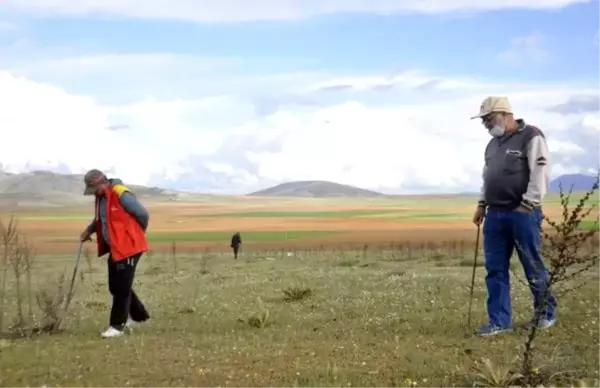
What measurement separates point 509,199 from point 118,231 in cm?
454

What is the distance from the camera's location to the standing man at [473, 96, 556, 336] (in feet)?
28.4

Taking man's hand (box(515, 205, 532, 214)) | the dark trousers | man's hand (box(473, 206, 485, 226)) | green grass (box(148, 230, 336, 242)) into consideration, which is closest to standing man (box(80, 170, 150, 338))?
the dark trousers

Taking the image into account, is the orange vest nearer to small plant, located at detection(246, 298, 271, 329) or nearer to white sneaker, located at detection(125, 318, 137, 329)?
white sneaker, located at detection(125, 318, 137, 329)

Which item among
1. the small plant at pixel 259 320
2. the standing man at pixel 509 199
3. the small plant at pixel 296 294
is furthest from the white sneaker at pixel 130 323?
the standing man at pixel 509 199

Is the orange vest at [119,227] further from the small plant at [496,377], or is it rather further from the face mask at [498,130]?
the small plant at [496,377]

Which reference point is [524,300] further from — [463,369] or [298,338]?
[463,369]

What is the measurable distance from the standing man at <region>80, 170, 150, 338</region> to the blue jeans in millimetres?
4078

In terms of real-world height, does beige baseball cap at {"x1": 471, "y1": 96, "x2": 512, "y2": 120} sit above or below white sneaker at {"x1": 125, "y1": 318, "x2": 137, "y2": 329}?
above

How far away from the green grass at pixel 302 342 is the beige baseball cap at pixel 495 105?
7.75ft

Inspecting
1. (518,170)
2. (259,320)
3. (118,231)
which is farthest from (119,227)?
(518,170)

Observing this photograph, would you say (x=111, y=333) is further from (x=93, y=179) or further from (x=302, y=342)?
(x=302, y=342)

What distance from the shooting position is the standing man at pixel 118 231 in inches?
393

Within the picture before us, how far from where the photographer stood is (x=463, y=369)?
23.6 ft

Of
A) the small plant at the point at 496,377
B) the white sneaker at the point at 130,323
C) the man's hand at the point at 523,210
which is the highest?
the man's hand at the point at 523,210
